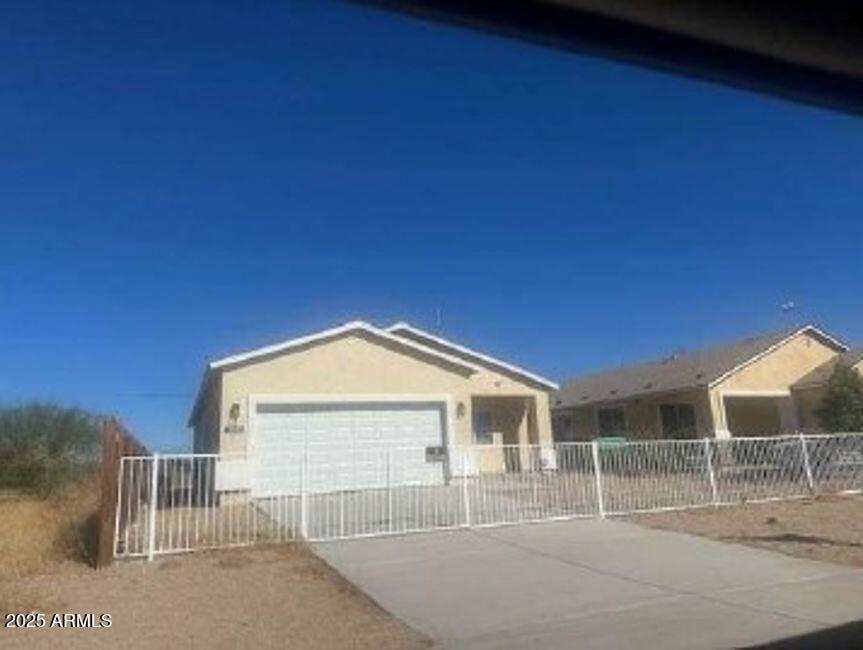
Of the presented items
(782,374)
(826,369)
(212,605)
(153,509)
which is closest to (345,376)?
(153,509)

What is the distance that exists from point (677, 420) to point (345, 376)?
49.3 ft

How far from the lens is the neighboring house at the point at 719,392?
27.9 m

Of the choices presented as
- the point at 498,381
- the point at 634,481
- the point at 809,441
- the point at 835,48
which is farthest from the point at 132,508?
the point at 498,381

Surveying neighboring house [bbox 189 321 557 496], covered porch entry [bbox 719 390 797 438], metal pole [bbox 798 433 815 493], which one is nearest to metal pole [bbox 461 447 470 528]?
neighboring house [bbox 189 321 557 496]

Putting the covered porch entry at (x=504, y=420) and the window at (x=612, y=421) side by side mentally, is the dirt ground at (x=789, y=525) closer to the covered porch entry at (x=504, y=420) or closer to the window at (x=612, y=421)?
the covered porch entry at (x=504, y=420)

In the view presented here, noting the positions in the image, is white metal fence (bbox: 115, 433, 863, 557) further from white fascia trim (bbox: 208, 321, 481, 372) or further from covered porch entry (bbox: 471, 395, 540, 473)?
covered porch entry (bbox: 471, 395, 540, 473)

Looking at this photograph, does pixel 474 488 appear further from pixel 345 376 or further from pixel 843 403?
pixel 843 403

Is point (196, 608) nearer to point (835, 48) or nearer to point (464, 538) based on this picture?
point (464, 538)

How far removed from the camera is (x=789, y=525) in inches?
494

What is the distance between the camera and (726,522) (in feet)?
42.8

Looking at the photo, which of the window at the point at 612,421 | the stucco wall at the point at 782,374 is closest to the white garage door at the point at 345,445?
the stucco wall at the point at 782,374

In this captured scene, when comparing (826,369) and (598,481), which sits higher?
(826,369)

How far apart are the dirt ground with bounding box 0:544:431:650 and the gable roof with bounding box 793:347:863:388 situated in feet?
74.2

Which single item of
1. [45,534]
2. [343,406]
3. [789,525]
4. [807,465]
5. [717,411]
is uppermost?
[343,406]
